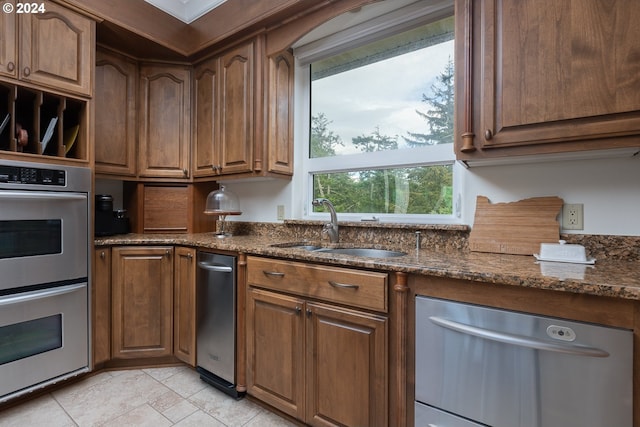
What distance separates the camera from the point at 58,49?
182 centimetres

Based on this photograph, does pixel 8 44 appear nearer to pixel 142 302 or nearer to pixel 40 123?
pixel 40 123

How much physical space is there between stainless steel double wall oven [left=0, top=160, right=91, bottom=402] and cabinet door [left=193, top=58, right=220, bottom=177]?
789mm

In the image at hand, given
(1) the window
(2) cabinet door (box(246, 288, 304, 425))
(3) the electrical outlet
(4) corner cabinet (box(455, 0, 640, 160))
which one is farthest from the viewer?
(1) the window

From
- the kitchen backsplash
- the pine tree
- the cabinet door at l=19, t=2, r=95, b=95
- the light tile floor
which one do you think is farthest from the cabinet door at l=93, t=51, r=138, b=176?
the pine tree

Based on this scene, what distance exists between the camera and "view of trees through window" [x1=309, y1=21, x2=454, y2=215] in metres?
Answer: 1.84

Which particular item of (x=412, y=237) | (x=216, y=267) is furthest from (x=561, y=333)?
(x=216, y=267)

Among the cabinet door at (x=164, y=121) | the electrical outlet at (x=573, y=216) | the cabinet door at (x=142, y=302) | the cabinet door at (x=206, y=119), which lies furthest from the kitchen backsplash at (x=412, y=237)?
the cabinet door at (x=164, y=121)

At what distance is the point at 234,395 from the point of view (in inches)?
70.2

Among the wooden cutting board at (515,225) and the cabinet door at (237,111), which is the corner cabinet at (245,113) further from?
the wooden cutting board at (515,225)

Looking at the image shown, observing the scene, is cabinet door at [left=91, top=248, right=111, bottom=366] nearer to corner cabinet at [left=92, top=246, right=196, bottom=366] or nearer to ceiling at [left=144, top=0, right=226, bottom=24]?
corner cabinet at [left=92, top=246, right=196, bottom=366]

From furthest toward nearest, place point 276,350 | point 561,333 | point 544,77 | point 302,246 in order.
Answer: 1. point 302,246
2. point 276,350
3. point 544,77
4. point 561,333

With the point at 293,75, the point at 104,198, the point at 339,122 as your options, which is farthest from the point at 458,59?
the point at 104,198

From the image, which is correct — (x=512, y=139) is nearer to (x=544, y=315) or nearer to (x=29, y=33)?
(x=544, y=315)

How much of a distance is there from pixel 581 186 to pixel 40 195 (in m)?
2.75
